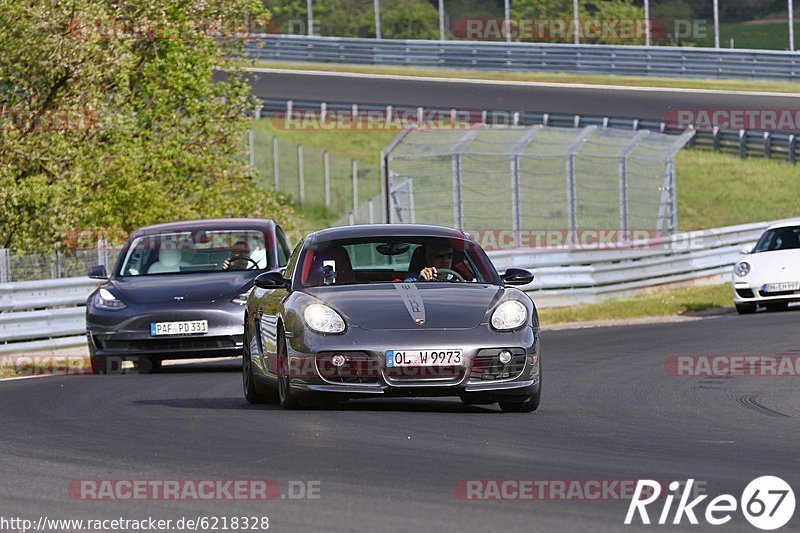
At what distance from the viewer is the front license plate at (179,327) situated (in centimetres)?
1485

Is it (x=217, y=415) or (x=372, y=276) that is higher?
(x=372, y=276)

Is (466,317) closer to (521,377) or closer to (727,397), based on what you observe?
(521,377)

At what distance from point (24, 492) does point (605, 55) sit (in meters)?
43.3

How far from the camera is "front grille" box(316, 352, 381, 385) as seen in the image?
9891mm

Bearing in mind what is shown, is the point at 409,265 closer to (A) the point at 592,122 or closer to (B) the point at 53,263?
(B) the point at 53,263

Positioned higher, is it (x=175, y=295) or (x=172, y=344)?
(x=175, y=295)

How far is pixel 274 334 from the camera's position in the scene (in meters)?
10.9

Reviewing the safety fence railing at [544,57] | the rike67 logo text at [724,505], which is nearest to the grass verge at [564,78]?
the safety fence railing at [544,57]

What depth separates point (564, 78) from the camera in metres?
50.0

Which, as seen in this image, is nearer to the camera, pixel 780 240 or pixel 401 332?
pixel 401 332

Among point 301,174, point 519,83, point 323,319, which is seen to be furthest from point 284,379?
point 519,83

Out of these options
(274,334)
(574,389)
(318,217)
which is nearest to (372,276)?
(274,334)

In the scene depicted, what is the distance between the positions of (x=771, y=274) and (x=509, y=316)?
1313 cm

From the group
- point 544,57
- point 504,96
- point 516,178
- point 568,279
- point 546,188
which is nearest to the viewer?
point 568,279
